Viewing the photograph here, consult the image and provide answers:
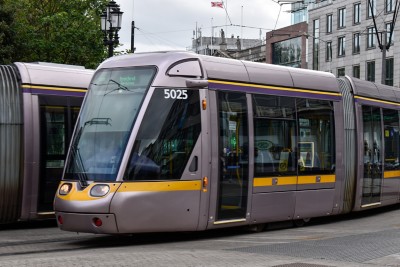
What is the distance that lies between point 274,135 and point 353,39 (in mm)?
54742

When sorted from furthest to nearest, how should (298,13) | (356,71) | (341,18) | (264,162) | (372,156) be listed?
(298,13) → (341,18) → (356,71) → (372,156) → (264,162)

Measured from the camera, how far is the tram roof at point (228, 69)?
12466 millimetres

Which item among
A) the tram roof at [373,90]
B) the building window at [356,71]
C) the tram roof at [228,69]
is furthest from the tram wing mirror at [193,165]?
the building window at [356,71]

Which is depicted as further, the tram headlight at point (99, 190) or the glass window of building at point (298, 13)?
the glass window of building at point (298, 13)

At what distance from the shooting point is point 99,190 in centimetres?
1155

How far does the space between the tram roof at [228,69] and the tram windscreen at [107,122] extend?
0.21 metres

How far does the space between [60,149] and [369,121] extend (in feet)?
26.1

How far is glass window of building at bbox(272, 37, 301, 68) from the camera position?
74625 millimetres

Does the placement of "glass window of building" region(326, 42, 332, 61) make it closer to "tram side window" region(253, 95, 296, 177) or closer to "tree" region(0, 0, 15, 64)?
"tree" region(0, 0, 15, 64)

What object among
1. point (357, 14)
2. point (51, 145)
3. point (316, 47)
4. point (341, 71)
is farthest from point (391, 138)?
point (316, 47)

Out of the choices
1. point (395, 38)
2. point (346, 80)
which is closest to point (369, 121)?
point (346, 80)

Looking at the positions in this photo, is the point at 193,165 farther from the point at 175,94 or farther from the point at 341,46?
the point at 341,46

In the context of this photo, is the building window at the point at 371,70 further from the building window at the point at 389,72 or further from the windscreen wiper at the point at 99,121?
the windscreen wiper at the point at 99,121

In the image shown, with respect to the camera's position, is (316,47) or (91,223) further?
(316,47)
